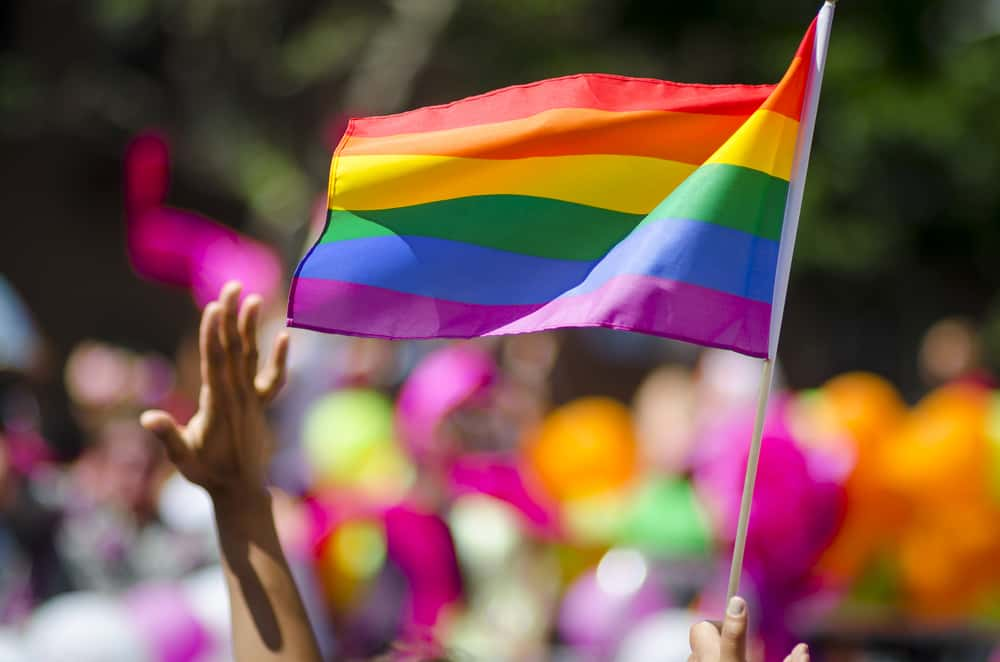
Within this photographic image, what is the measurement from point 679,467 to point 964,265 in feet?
37.0

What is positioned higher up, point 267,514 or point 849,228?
point 849,228

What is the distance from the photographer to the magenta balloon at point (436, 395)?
5.36m

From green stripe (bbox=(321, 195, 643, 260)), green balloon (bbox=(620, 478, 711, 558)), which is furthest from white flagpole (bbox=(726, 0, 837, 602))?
green balloon (bbox=(620, 478, 711, 558))

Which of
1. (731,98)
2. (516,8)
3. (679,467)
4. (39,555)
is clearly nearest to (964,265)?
(516,8)

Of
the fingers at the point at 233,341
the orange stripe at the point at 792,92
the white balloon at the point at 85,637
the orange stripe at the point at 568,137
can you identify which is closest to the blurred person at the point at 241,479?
the fingers at the point at 233,341

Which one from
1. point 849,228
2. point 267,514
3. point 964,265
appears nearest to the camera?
point 267,514

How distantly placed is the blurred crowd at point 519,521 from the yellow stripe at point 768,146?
241 centimetres

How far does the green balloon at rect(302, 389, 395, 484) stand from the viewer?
6.02 meters

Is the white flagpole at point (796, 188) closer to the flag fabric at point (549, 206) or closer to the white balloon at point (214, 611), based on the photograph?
the flag fabric at point (549, 206)

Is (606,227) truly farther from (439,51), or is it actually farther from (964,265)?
(964,265)

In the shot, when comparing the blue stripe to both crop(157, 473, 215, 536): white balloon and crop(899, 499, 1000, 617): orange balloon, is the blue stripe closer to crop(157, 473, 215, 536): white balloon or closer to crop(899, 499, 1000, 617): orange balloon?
crop(157, 473, 215, 536): white balloon

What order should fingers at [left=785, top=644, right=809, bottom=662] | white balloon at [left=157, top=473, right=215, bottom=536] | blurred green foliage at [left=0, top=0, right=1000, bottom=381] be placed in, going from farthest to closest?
blurred green foliage at [left=0, top=0, right=1000, bottom=381]
white balloon at [left=157, top=473, right=215, bottom=536]
fingers at [left=785, top=644, right=809, bottom=662]

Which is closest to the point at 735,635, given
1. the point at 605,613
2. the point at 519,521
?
the point at 605,613

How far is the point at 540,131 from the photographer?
240 centimetres
